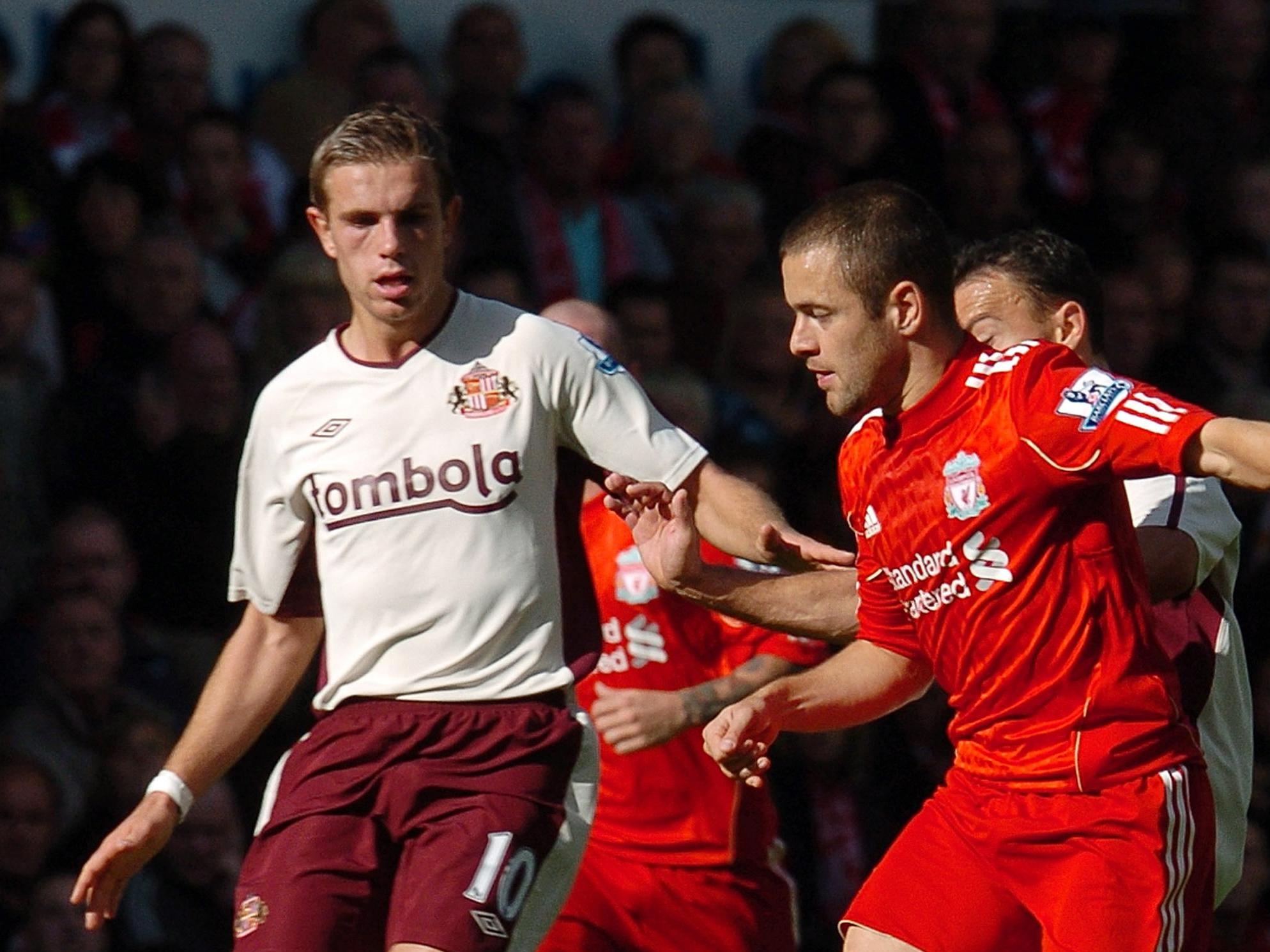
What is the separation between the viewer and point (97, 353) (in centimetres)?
888

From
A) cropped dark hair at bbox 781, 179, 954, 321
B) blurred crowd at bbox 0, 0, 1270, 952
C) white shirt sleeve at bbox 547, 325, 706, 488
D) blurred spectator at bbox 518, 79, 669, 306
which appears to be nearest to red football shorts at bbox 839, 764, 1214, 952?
white shirt sleeve at bbox 547, 325, 706, 488

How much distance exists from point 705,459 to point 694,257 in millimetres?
4963

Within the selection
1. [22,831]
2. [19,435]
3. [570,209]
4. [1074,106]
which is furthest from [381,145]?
[1074,106]

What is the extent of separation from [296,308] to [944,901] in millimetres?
4499

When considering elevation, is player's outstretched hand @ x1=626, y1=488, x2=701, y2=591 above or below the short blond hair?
below

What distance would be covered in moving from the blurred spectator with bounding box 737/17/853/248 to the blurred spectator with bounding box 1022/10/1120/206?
1.01 meters

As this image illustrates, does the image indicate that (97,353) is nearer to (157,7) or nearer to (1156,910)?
(157,7)

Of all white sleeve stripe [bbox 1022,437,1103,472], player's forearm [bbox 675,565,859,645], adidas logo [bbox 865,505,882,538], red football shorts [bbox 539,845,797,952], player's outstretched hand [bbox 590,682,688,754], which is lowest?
red football shorts [bbox 539,845,797,952]

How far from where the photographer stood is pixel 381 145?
5344 mm

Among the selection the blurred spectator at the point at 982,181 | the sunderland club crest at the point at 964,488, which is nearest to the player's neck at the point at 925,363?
the sunderland club crest at the point at 964,488

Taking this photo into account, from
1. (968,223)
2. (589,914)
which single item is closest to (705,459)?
(589,914)

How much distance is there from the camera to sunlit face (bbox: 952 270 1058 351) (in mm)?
5785

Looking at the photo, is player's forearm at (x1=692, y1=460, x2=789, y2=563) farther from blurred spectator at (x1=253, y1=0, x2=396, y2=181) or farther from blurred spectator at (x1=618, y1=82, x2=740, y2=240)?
blurred spectator at (x1=618, y1=82, x2=740, y2=240)

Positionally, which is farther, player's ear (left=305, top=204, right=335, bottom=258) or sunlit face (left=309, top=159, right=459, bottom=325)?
player's ear (left=305, top=204, right=335, bottom=258)
